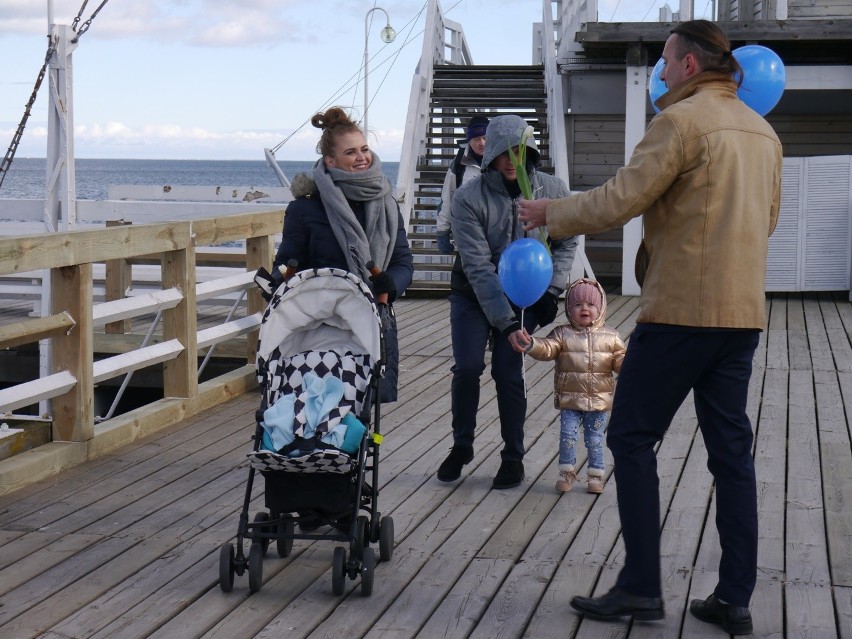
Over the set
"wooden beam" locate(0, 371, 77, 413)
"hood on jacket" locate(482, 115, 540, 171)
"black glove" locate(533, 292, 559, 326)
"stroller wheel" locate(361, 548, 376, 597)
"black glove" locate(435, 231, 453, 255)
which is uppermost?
"hood on jacket" locate(482, 115, 540, 171)

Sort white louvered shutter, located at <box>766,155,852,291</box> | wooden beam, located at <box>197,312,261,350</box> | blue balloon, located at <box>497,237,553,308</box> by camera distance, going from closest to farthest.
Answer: blue balloon, located at <box>497,237,553,308</box> < wooden beam, located at <box>197,312,261,350</box> < white louvered shutter, located at <box>766,155,852,291</box>

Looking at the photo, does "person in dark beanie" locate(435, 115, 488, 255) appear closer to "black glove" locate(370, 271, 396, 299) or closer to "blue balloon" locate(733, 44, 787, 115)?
"black glove" locate(370, 271, 396, 299)

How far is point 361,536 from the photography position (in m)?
3.87

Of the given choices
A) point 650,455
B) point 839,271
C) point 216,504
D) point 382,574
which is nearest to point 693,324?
point 650,455

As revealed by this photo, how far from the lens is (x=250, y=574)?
373 cm

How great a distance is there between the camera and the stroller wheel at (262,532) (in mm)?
3760

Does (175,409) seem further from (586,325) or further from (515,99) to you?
(515,99)

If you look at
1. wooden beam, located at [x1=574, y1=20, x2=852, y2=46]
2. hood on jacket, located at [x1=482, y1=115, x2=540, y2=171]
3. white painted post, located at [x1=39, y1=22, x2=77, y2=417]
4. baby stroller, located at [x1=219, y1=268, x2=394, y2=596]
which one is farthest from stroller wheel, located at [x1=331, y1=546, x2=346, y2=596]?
wooden beam, located at [x1=574, y1=20, x2=852, y2=46]

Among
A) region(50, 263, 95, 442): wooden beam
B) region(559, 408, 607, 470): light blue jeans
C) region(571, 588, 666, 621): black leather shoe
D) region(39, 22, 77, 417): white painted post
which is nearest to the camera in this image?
region(571, 588, 666, 621): black leather shoe

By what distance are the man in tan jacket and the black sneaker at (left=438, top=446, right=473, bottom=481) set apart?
1.68 m

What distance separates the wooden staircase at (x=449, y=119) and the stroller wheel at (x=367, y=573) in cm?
955

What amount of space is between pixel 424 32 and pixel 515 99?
177 cm

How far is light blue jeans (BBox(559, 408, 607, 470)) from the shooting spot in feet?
16.3

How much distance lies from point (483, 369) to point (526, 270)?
0.69 m
